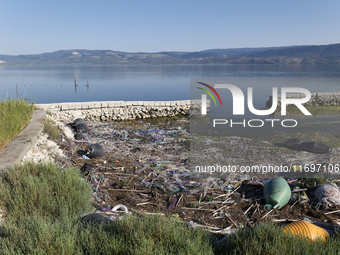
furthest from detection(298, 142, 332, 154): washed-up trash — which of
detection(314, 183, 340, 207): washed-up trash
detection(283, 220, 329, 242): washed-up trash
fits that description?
detection(283, 220, 329, 242): washed-up trash

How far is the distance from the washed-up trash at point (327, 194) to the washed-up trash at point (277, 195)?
0.50 meters

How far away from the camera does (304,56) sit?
200 meters

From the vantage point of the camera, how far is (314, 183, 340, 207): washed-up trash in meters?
4.99

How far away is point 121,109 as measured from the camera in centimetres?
1617

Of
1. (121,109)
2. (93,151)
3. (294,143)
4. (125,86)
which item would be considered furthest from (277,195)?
(125,86)

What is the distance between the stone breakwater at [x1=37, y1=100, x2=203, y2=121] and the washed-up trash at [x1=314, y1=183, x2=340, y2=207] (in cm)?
1207

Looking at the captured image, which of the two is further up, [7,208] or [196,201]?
[7,208]

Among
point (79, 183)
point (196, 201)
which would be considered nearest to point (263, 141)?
point (196, 201)

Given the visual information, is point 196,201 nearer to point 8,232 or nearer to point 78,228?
point 78,228

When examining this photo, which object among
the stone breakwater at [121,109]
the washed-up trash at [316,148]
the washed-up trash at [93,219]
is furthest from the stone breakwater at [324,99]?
the washed-up trash at [93,219]

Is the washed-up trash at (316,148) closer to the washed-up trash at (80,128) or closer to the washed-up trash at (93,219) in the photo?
the washed-up trash at (93,219)

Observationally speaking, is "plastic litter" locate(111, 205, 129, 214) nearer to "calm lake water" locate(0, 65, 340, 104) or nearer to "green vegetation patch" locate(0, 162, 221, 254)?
"green vegetation patch" locate(0, 162, 221, 254)

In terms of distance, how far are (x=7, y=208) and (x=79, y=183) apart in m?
1.07

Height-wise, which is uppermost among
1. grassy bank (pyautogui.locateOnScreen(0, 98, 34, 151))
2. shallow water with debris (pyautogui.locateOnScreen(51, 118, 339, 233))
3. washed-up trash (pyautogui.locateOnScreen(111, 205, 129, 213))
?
grassy bank (pyautogui.locateOnScreen(0, 98, 34, 151))
